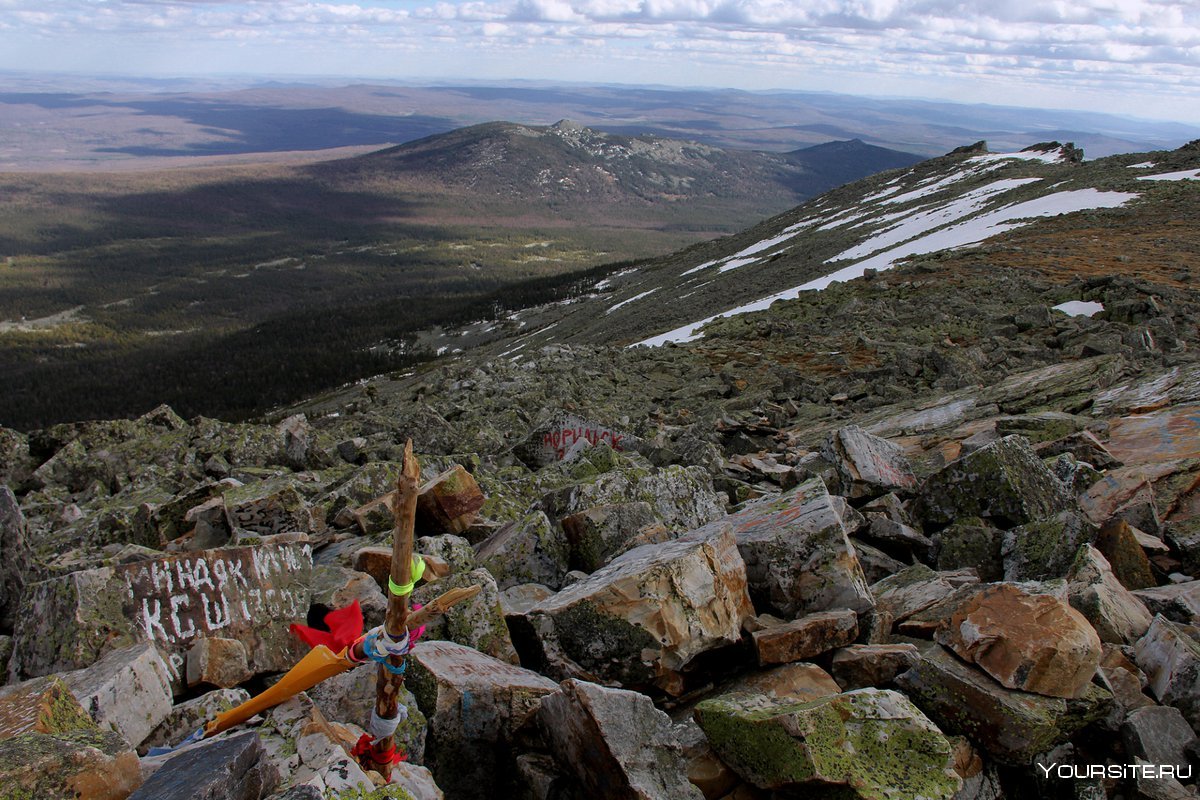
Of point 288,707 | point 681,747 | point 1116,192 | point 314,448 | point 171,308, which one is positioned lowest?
point 171,308

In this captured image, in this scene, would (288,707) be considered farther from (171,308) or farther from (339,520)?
(171,308)

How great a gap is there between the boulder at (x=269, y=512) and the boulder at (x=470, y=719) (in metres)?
4.53

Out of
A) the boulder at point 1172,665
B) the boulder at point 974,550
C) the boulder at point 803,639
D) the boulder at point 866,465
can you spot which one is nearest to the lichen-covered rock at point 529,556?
the boulder at point 803,639

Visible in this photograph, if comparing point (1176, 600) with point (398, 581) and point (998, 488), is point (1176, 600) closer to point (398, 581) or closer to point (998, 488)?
point (998, 488)

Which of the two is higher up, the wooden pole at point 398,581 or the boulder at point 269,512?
the wooden pole at point 398,581

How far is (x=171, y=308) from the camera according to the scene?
15362 cm

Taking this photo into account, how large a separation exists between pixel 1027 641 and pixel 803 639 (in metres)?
1.42

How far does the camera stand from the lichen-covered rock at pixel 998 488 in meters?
7.57

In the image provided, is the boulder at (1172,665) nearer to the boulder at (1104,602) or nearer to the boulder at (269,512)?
the boulder at (1104,602)

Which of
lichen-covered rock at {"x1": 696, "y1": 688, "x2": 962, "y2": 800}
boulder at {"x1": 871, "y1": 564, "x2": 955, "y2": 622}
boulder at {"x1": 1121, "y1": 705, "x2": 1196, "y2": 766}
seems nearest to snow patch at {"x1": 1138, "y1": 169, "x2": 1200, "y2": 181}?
boulder at {"x1": 871, "y1": 564, "x2": 955, "y2": 622}

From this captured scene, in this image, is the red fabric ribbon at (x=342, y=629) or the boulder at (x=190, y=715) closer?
the red fabric ribbon at (x=342, y=629)

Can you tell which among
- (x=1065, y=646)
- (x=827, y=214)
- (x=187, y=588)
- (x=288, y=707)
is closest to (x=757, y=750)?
(x=1065, y=646)

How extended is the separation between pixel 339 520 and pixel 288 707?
497 centimetres

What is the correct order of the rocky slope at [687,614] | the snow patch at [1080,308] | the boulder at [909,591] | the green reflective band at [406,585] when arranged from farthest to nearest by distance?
1. the snow patch at [1080,308]
2. the boulder at [909,591]
3. the rocky slope at [687,614]
4. the green reflective band at [406,585]
